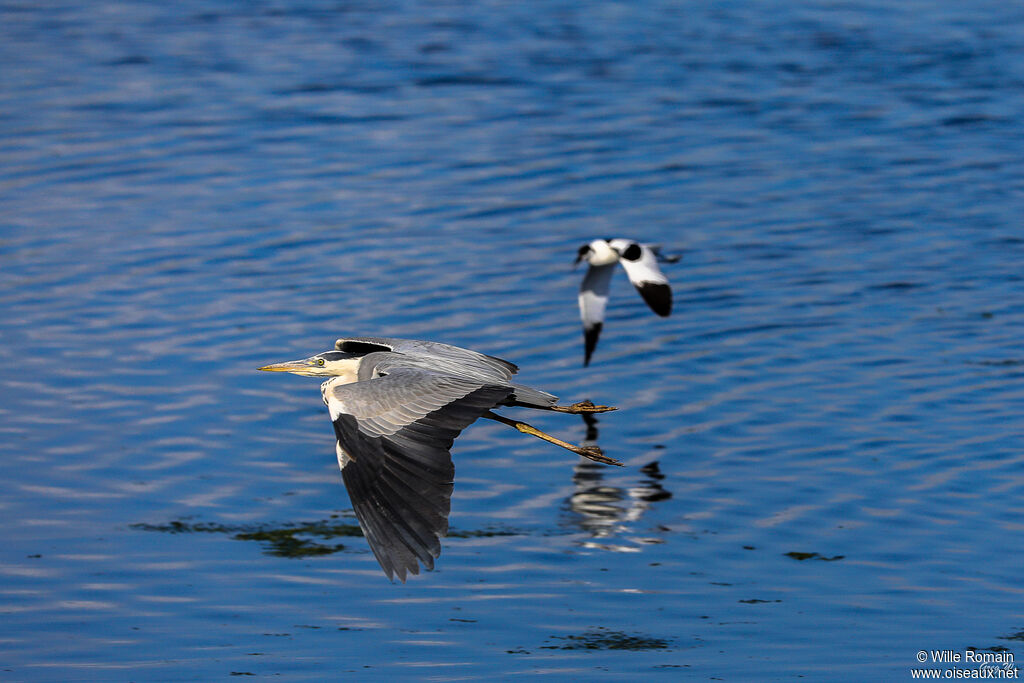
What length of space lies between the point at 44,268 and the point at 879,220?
8.50 meters

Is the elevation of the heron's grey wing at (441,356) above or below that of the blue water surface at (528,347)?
above

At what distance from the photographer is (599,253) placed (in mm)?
12516

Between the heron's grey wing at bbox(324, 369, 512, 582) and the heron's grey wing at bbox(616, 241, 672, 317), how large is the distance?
17.5 ft

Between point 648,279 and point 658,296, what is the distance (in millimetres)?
161

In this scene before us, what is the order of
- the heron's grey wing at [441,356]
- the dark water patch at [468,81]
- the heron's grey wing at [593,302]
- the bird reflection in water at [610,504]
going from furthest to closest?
the dark water patch at [468,81]
the heron's grey wing at [593,302]
the bird reflection in water at [610,504]
the heron's grey wing at [441,356]

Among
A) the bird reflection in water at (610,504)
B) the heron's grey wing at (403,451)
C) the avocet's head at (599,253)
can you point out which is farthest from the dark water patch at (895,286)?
the heron's grey wing at (403,451)

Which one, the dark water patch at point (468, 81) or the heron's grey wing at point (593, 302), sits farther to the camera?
the dark water patch at point (468, 81)

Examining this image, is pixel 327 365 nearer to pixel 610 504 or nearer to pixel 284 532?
pixel 284 532

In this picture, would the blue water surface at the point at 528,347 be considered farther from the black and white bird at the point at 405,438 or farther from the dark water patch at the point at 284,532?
the black and white bird at the point at 405,438

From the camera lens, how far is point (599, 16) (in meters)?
28.0

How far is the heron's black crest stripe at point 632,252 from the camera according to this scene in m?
12.4

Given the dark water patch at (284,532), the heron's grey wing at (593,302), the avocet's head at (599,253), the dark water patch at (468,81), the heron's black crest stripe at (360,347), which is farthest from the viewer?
the dark water patch at (468,81)

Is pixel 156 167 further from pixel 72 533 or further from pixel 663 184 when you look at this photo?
pixel 72 533

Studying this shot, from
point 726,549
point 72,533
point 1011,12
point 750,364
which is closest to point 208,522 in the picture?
point 72,533
